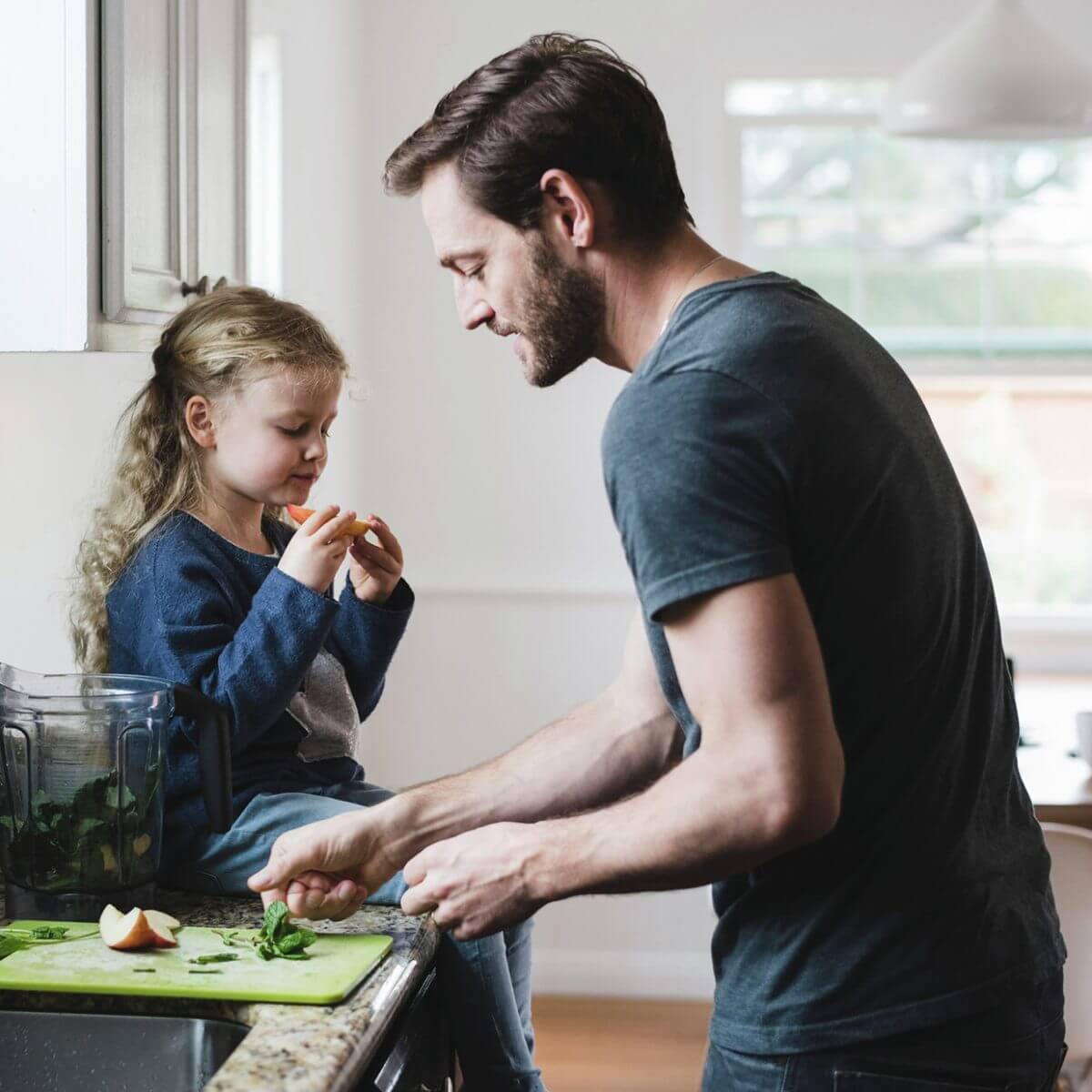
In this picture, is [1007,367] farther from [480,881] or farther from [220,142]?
[480,881]

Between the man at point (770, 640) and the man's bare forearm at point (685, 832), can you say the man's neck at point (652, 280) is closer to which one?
the man at point (770, 640)

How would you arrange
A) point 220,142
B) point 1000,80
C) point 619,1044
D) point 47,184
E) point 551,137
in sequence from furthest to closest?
point 619,1044
point 1000,80
point 220,142
point 47,184
point 551,137

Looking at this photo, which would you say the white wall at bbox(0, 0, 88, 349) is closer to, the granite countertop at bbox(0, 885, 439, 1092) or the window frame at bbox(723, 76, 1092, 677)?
the granite countertop at bbox(0, 885, 439, 1092)

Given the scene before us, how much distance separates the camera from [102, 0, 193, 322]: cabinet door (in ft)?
5.20

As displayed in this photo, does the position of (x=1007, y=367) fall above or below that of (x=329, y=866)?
above

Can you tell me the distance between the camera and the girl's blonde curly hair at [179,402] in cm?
176

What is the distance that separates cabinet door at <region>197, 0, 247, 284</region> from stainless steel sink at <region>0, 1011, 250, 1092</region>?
1008 millimetres

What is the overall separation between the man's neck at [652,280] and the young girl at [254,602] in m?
0.50

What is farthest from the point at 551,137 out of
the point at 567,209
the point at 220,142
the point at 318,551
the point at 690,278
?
the point at 220,142

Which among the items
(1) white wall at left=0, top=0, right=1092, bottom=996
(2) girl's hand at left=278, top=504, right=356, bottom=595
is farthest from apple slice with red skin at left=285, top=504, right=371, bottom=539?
(1) white wall at left=0, top=0, right=1092, bottom=996

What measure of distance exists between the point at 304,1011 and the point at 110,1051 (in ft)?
Answer: 0.62

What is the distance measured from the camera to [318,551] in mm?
1630

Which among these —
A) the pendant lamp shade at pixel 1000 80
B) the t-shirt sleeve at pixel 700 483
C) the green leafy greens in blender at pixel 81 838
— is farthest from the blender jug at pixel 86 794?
the pendant lamp shade at pixel 1000 80

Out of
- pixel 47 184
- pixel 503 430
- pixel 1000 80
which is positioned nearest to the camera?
pixel 47 184
